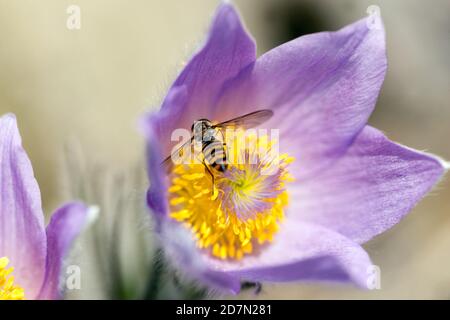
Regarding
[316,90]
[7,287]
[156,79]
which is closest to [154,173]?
[7,287]

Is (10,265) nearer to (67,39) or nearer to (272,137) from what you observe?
(272,137)

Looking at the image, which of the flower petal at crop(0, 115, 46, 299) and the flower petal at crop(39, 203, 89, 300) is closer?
the flower petal at crop(39, 203, 89, 300)

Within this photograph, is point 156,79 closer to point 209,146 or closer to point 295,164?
point 295,164

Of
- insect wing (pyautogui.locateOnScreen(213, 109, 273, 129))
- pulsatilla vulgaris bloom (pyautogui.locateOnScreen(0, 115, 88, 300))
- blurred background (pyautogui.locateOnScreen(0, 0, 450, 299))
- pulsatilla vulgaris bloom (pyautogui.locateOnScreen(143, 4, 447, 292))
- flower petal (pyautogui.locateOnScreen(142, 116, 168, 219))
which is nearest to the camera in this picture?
flower petal (pyautogui.locateOnScreen(142, 116, 168, 219))

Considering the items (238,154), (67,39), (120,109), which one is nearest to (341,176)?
(238,154)

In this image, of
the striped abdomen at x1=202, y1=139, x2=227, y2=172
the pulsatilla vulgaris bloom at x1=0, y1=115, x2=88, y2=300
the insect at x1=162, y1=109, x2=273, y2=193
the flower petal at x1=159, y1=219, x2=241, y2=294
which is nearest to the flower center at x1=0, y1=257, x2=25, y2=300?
the pulsatilla vulgaris bloom at x1=0, y1=115, x2=88, y2=300

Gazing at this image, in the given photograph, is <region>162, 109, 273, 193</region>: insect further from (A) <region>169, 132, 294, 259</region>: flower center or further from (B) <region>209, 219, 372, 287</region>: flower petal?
(B) <region>209, 219, 372, 287</region>: flower petal
